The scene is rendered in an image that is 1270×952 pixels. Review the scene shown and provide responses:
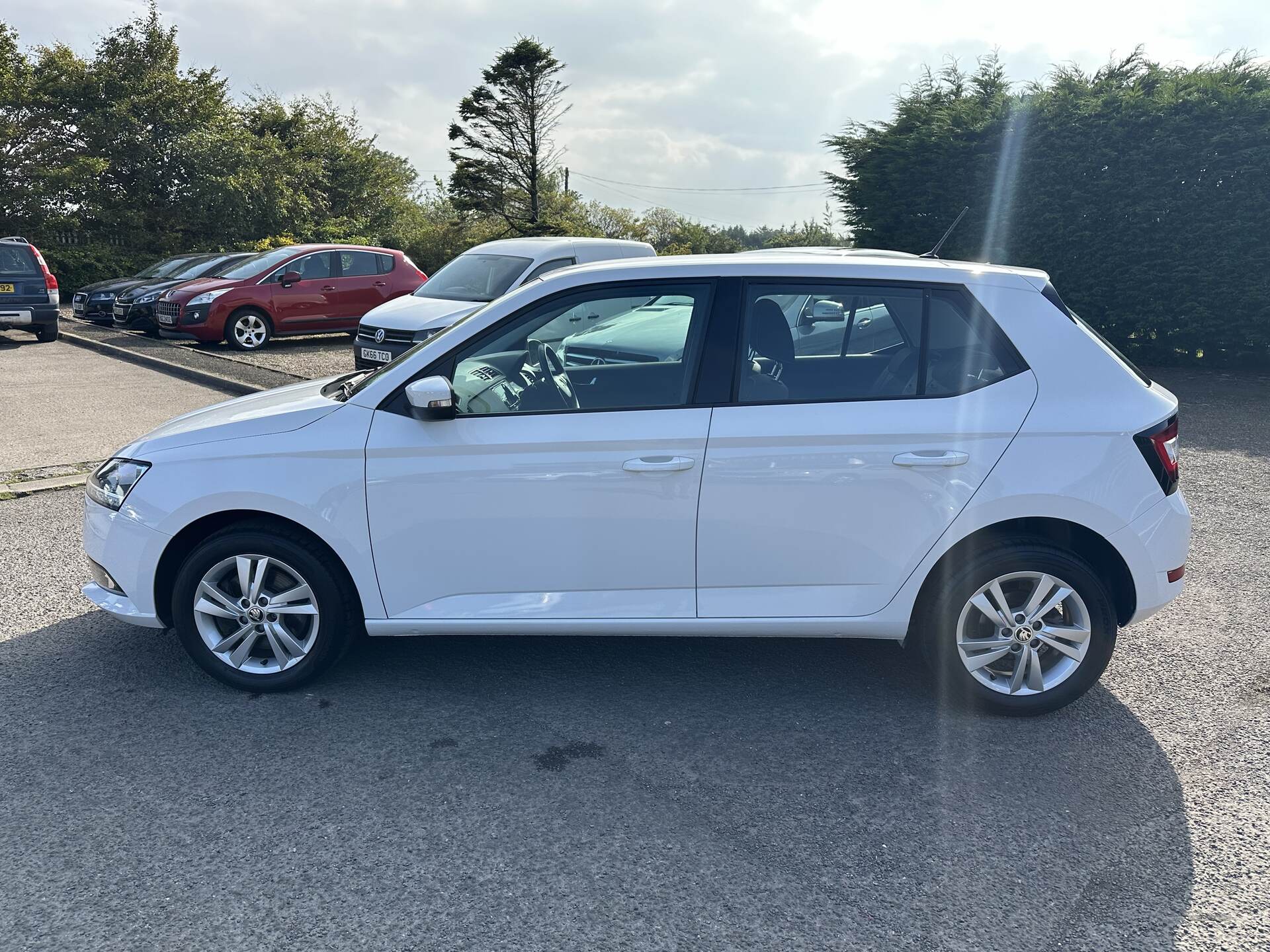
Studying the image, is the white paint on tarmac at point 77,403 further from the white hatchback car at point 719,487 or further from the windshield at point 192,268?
the white hatchback car at point 719,487

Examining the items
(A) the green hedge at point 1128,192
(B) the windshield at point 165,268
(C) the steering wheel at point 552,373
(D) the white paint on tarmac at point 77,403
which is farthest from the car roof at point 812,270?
(B) the windshield at point 165,268

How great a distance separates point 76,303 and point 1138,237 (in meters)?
19.5

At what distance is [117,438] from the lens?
915cm

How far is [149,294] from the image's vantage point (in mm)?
18547

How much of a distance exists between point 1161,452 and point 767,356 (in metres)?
1.51

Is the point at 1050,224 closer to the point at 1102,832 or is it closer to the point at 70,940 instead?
the point at 1102,832

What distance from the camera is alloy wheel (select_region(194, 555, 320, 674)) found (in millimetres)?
4043

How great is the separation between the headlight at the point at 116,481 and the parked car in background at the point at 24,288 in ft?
46.3

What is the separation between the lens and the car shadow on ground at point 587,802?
2.84 m

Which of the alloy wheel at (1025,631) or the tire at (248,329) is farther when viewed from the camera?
the tire at (248,329)

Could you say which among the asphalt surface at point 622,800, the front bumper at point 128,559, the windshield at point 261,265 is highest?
the windshield at point 261,265

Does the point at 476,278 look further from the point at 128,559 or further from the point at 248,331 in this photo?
the point at 128,559

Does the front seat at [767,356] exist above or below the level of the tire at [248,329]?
above

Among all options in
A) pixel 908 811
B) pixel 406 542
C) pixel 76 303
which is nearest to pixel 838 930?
pixel 908 811
